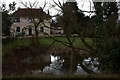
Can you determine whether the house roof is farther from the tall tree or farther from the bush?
the bush

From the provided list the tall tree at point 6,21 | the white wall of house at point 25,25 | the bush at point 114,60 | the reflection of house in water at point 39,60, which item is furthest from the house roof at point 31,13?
the bush at point 114,60

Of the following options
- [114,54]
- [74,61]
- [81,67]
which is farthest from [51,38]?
[114,54]

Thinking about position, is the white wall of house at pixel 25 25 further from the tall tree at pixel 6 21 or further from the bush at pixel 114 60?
the bush at pixel 114 60

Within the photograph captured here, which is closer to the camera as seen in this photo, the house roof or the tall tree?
the tall tree

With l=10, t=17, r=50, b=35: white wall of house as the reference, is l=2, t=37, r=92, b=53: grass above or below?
below

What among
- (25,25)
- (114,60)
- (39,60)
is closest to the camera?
(114,60)

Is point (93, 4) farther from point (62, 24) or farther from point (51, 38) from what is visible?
point (51, 38)

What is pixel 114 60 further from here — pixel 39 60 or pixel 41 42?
pixel 39 60

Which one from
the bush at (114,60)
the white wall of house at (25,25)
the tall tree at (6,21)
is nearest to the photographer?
the bush at (114,60)

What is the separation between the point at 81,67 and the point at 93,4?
294cm

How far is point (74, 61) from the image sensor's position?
580cm

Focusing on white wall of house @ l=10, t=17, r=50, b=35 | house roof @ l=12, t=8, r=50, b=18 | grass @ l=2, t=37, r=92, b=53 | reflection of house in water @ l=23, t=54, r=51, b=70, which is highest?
house roof @ l=12, t=8, r=50, b=18

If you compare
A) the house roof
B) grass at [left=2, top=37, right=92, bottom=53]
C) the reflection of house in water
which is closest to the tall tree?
the house roof

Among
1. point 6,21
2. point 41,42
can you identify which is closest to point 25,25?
point 6,21
